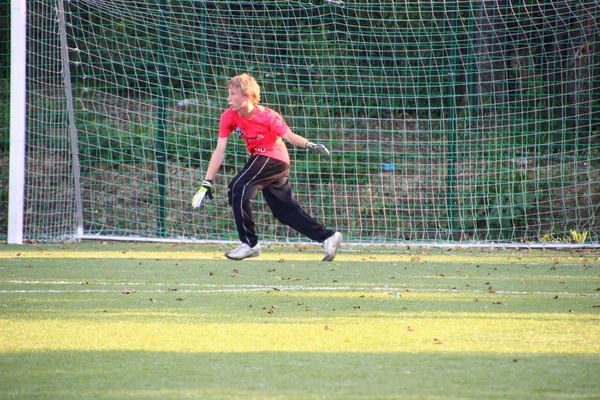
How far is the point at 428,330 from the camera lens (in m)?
4.21

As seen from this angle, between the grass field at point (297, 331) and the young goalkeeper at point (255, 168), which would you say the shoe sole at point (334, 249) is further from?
the grass field at point (297, 331)

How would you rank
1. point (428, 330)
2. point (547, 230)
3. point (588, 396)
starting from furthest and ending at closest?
point (547, 230)
point (428, 330)
point (588, 396)

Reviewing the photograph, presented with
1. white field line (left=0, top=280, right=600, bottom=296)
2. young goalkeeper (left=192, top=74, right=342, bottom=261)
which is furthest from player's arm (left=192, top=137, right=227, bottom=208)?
white field line (left=0, top=280, right=600, bottom=296)

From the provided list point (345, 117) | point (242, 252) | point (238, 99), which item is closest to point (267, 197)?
point (242, 252)

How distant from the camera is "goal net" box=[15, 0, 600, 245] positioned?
37.5ft

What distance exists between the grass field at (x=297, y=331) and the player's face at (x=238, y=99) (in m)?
1.40

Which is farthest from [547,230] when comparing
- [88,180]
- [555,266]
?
[88,180]

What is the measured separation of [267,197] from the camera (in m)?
8.02

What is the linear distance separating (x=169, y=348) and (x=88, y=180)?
8835 millimetres

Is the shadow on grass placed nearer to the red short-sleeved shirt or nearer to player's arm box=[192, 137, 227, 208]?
player's arm box=[192, 137, 227, 208]

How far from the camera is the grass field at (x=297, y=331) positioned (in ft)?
10.2

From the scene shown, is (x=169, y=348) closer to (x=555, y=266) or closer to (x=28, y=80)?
(x=555, y=266)

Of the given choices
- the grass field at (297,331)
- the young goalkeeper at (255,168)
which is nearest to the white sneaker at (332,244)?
the young goalkeeper at (255,168)

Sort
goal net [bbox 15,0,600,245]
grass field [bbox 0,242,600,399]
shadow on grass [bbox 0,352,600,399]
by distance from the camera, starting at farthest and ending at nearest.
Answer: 1. goal net [bbox 15,0,600,245]
2. grass field [bbox 0,242,600,399]
3. shadow on grass [bbox 0,352,600,399]
